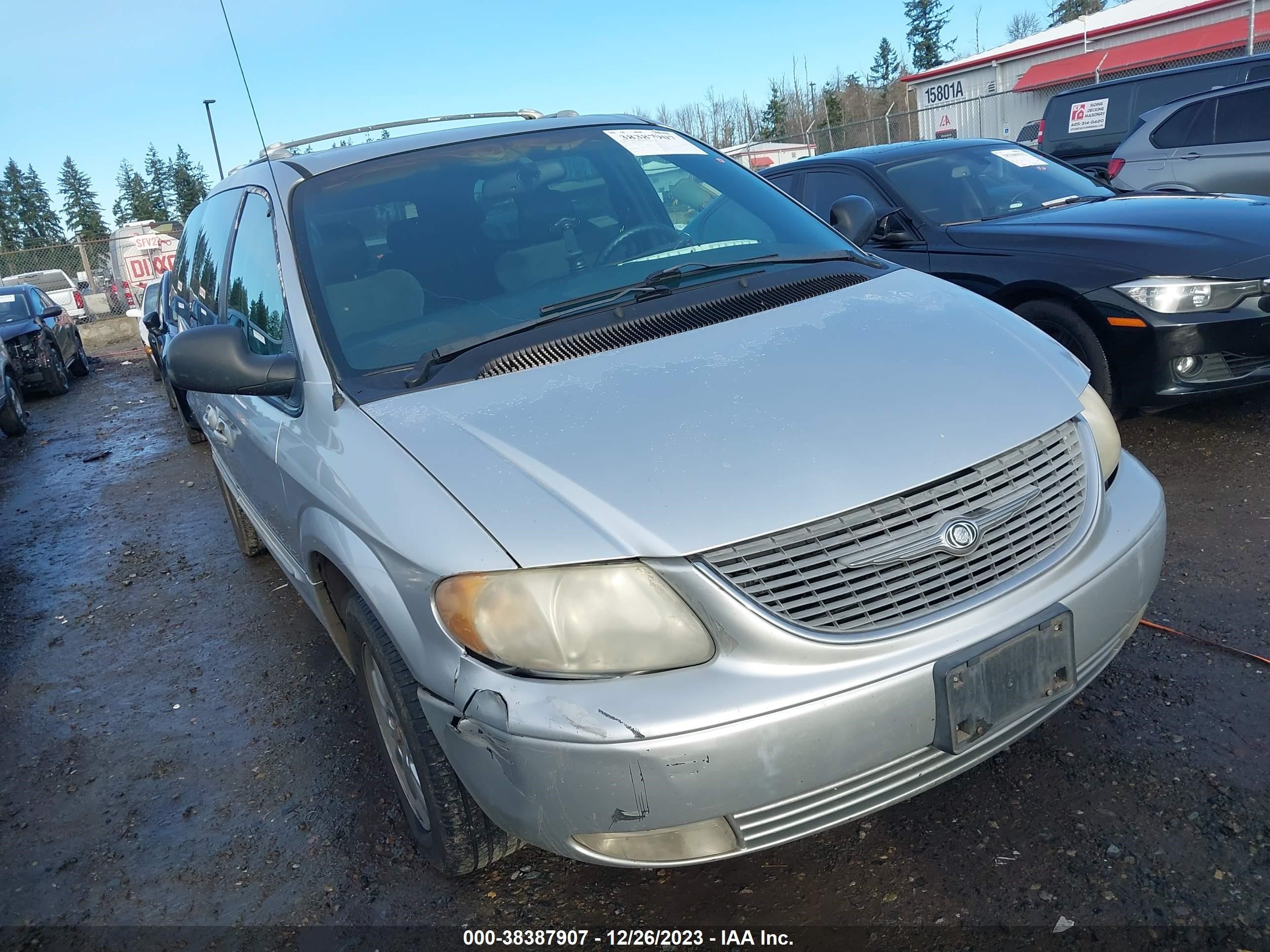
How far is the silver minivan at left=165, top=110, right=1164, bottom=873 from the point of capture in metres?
1.81

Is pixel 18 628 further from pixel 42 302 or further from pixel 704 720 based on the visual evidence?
pixel 42 302

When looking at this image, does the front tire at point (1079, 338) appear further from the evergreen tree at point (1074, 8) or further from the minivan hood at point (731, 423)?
the evergreen tree at point (1074, 8)

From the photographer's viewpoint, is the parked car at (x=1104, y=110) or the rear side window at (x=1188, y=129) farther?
the parked car at (x=1104, y=110)

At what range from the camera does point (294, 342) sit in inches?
105

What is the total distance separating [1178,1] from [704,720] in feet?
106

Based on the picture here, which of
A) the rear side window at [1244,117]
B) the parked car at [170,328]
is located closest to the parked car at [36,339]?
the parked car at [170,328]

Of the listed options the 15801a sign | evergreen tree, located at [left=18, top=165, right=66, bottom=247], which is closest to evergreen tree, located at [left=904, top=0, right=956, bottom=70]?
the 15801a sign

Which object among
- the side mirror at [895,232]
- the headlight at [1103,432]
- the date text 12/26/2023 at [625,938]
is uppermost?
the side mirror at [895,232]

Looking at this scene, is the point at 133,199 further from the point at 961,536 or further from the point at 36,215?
the point at 961,536

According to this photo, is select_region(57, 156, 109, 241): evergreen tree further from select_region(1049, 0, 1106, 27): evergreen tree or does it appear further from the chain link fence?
select_region(1049, 0, 1106, 27): evergreen tree

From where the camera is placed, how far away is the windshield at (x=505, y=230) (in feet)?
8.75

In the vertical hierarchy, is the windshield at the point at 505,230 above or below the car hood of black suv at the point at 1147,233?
above

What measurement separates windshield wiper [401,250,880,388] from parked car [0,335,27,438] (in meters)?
9.51

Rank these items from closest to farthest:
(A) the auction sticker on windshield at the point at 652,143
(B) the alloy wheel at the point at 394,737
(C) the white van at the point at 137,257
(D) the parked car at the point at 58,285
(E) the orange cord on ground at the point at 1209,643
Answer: (B) the alloy wheel at the point at 394,737
(E) the orange cord on ground at the point at 1209,643
(A) the auction sticker on windshield at the point at 652,143
(C) the white van at the point at 137,257
(D) the parked car at the point at 58,285
